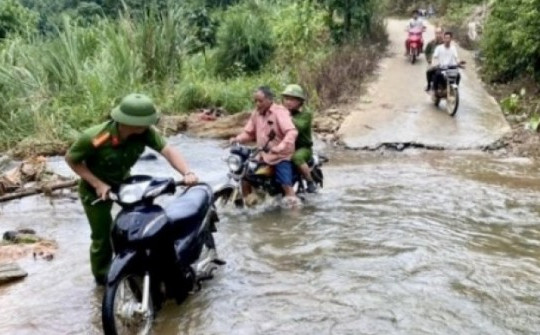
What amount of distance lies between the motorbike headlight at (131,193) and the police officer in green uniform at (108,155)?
0.26m

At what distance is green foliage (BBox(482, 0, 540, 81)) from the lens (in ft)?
44.8

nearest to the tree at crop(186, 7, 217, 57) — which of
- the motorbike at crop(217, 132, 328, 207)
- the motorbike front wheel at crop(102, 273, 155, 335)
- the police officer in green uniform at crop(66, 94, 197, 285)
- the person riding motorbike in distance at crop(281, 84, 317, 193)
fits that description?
the person riding motorbike in distance at crop(281, 84, 317, 193)

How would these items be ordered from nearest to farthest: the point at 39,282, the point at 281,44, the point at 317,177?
the point at 39,282 < the point at 317,177 < the point at 281,44

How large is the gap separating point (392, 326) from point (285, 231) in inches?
104

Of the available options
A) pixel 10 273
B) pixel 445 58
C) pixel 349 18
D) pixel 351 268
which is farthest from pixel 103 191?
pixel 349 18

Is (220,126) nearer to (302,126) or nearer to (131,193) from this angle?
(302,126)

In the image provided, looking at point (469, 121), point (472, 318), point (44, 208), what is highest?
point (472, 318)

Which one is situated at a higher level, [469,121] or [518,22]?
[518,22]

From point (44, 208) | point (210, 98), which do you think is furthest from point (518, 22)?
point (44, 208)

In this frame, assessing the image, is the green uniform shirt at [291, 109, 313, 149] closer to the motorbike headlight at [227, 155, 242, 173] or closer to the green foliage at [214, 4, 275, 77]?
the motorbike headlight at [227, 155, 242, 173]

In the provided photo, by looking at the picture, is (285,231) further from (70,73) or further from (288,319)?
(70,73)

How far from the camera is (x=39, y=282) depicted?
18.8ft

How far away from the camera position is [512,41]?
14078mm

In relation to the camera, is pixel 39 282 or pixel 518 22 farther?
pixel 518 22
